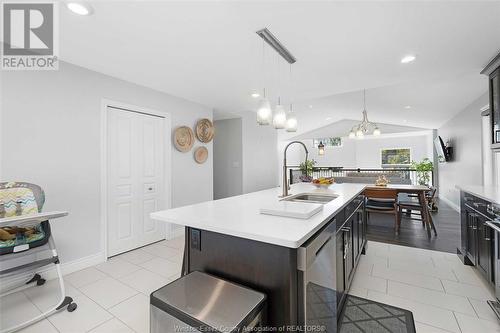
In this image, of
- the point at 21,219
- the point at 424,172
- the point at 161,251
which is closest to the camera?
the point at 21,219

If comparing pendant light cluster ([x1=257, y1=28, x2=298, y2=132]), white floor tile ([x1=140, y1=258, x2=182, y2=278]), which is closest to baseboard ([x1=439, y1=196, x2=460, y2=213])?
pendant light cluster ([x1=257, y1=28, x2=298, y2=132])

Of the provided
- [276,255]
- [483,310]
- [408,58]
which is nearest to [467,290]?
[483,310]

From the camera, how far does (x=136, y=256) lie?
10.0 feet

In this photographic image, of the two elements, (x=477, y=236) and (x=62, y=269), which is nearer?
(x=477, y=236)

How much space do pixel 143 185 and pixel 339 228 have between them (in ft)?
9.39

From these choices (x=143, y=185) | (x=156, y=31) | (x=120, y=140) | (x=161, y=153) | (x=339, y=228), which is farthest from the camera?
(x=161, y=153)

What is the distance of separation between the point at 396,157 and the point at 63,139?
455 inches

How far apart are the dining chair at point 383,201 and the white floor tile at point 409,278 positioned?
1468mm

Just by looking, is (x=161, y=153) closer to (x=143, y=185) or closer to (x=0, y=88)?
(x=143, y=185)

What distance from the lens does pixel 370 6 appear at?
1704 mm

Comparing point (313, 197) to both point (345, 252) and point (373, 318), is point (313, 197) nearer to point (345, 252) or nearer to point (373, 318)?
point (345, 252)

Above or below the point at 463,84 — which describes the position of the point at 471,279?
below

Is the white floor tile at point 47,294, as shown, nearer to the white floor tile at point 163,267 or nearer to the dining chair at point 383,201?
the white floor tile at point 163,267

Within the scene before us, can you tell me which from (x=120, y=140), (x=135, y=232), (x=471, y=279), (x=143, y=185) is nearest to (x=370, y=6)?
(x=471, y=279)
